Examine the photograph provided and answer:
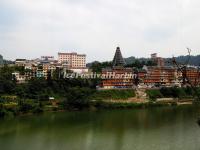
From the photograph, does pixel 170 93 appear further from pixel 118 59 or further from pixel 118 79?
pixel 118 59

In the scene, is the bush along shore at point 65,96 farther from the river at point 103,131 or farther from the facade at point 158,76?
the facade at point 158,76

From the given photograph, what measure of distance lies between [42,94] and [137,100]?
7.88 metres

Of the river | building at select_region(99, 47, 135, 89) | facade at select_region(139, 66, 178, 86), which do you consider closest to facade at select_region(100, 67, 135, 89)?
building at select_region(99, 47, 135, 89)

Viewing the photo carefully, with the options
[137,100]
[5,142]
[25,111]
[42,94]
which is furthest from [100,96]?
[5,142]

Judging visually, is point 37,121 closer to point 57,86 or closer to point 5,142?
point 5,142

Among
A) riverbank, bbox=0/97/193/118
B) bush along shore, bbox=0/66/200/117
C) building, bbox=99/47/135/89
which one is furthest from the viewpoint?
building, bbox=99/47/135/89

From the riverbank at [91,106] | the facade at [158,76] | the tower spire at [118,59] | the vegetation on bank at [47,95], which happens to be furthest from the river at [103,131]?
the tower spire at [118,59]

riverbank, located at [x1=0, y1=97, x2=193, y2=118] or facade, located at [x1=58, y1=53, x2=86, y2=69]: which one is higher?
facade, located at [x1=58, y1=53, x2=86, y2=69]

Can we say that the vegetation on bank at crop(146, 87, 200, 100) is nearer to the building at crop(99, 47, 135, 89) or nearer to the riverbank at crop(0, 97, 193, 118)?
the riverbank at crop(0, 97, 193, 118)

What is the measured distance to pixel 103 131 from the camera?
17.6 m

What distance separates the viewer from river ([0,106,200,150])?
45.5 feet

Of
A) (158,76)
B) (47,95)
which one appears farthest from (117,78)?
(47,95)

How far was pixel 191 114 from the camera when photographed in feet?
75.0

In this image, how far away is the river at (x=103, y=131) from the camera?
1387cm
